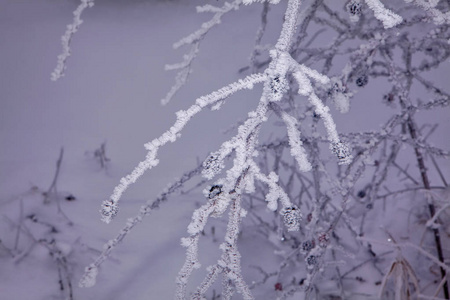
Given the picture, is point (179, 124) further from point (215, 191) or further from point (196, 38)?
point (196, 38)

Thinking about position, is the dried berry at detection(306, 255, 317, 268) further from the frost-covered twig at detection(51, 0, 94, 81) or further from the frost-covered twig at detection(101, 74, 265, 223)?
the frost-covered twig at detection(51, 0, 94, 81)

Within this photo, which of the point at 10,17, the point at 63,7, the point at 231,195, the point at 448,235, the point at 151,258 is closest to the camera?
the point at 231,195

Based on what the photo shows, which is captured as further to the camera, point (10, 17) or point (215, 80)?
point (10, 17)

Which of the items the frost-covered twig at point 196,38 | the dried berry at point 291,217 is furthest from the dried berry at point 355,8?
the dried berry at point 291,217

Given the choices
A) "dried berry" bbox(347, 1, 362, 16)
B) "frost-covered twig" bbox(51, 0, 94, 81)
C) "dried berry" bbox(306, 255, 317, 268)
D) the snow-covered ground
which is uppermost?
the snow-covered ground

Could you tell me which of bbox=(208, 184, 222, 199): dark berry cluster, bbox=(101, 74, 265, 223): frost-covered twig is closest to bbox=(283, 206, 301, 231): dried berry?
bbox=(208, 184, 222, 199): dark berry cluster

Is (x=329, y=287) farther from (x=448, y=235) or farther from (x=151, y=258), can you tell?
(x=151, y=258)

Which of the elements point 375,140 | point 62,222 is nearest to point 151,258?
point 62,222

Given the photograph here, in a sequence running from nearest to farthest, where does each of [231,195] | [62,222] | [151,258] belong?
[231,195], [151,258], [62,222]

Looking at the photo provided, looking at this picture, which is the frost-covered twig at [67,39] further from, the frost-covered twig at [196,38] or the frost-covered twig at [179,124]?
the frost-covered twig at [179,124]
